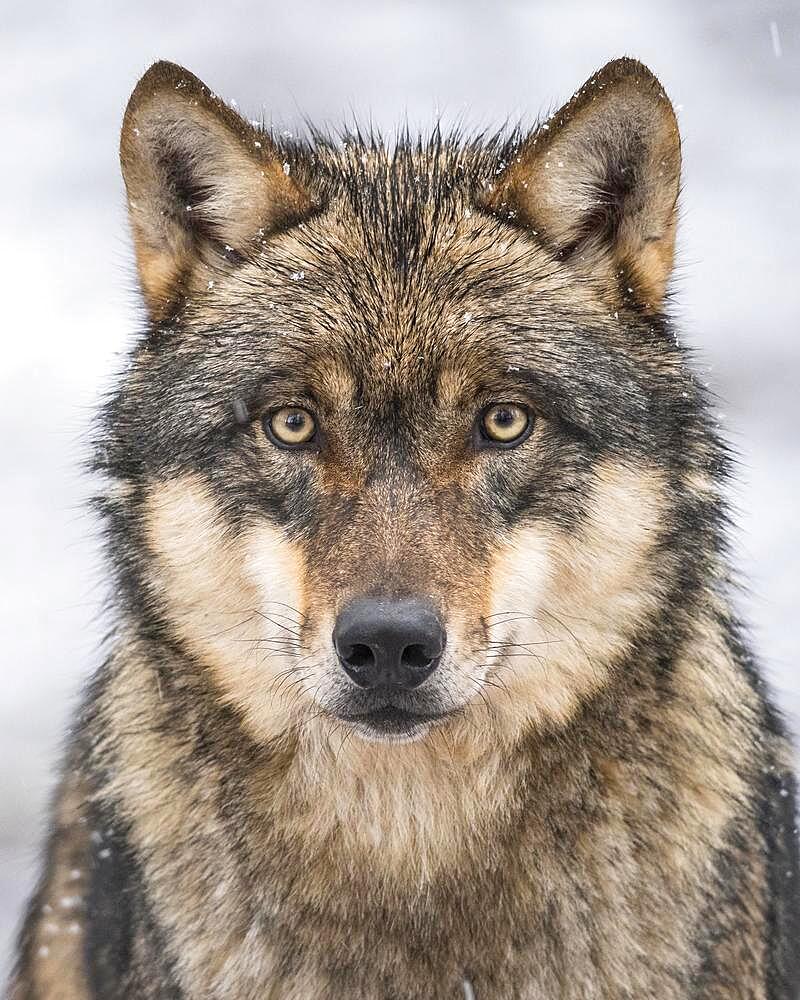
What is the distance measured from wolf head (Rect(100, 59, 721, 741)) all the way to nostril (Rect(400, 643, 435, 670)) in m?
0.05

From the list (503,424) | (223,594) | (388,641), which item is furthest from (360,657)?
(503,424)

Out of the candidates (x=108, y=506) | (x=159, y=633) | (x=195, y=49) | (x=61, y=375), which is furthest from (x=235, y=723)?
(x=195, y=49)

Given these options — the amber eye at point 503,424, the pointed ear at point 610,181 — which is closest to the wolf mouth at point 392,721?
the amber eye at point 503,424

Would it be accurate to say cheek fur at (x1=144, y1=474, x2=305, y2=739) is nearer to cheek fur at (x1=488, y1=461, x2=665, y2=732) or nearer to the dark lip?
the dark lip

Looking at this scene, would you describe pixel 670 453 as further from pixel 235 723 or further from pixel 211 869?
pixel 211 869

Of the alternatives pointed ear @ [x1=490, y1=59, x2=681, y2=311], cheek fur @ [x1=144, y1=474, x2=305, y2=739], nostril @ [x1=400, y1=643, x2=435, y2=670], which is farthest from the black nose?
pointed ear @ [x1=490, y1=59, x2=681, y2=311]

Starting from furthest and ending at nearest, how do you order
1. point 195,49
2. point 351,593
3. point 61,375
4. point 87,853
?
point 195,49 → point 61,375 → point 87,853 → point 351,593

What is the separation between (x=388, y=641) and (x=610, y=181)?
1.28 m

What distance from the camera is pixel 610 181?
10.6 ft

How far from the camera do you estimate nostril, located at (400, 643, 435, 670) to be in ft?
9.09

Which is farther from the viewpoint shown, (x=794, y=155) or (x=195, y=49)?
(x=195, y=49)

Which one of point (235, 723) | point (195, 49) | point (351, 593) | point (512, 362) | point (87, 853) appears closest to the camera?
point (351, 593)

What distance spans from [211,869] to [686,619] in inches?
50.9

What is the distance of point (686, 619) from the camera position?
3246mm
